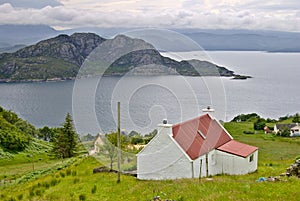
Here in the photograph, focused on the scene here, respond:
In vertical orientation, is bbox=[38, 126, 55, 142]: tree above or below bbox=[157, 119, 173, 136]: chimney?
below

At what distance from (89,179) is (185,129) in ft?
23.3

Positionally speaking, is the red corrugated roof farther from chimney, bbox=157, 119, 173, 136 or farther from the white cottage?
chimney, bbox=157, 119, 173, 136

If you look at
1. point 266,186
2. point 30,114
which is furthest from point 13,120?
point 266,186

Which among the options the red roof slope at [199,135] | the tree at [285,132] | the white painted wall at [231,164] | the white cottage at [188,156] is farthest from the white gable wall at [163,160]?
the tree at [285,132]

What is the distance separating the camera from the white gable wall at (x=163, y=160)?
67.2 ft

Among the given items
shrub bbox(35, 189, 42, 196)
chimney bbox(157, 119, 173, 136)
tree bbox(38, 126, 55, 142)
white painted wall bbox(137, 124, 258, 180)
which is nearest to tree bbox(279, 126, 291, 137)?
tree bbox(38, 126, 55, 142)

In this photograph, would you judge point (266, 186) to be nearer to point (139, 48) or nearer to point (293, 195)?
point (293, 195)

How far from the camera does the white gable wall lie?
806 inches

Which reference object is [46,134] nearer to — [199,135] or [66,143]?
[66,143]

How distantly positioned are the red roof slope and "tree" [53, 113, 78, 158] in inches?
1331

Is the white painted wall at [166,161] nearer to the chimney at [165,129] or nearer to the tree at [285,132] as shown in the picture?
→ the chimney at [165,129]

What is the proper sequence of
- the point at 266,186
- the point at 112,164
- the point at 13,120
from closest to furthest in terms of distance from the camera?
the point at 266,186
the point at 112,164
the point at 13,120

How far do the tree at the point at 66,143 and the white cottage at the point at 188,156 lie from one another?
1382 inches

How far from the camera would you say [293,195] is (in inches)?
461
